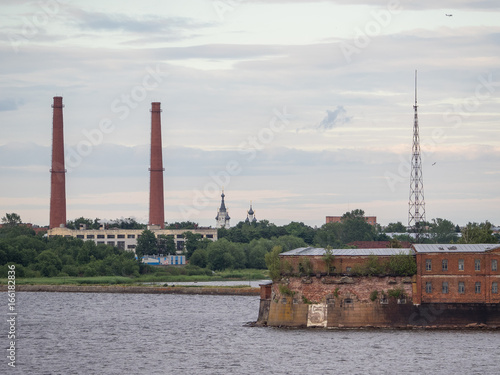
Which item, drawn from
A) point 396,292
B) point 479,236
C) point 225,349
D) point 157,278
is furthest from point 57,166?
point 225,349

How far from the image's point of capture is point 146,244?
18362 centimetres

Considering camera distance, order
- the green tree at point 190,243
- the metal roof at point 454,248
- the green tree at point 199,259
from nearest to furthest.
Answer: the metal roof at point 454,248, the green tree at point 199,259, the green tree at point 190,243

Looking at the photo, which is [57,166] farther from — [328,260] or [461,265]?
[461,265]

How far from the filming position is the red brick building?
7288cm

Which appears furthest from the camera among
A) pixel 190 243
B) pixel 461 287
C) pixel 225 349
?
pixel 190 243

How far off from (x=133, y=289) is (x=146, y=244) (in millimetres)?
46863

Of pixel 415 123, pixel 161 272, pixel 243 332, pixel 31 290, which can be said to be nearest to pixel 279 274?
pixel 243 332

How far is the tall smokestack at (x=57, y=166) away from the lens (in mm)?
168375

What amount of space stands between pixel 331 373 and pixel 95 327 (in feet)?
108

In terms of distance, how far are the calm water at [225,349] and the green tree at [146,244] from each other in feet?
292

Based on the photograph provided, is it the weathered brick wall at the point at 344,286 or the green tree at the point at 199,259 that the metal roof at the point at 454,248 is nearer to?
the weathered brick wall at the point at 344,286

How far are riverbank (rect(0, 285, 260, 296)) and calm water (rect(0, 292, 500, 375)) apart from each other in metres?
36.8

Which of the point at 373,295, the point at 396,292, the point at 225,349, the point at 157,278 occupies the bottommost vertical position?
the point at 225,349

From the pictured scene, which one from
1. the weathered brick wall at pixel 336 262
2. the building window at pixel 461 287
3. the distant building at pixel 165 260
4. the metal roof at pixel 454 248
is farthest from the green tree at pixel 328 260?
the distant building at pixel 165 260
